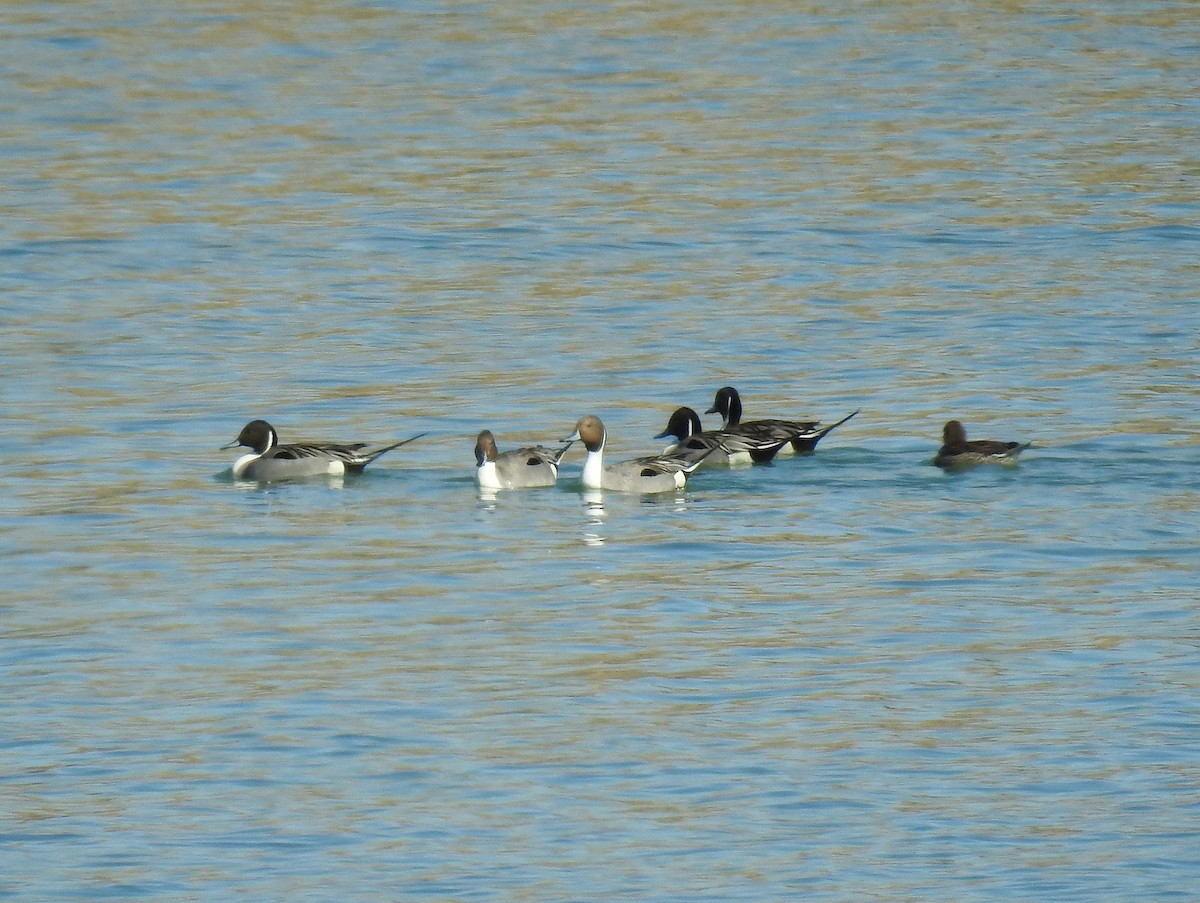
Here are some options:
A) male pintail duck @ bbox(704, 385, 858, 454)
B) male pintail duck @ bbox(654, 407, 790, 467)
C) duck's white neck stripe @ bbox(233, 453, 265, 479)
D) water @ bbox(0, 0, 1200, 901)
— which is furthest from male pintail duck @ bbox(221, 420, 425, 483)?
male pintail duck @ bbox(704, 385, 858, 454)

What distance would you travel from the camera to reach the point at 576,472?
18.1 metres

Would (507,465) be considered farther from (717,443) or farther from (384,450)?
(717,443)

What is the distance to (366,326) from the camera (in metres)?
21.8

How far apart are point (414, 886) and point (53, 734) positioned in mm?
2408

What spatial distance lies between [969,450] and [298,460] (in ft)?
15.0

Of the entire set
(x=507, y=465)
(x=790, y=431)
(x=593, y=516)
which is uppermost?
(x=790, y=431)

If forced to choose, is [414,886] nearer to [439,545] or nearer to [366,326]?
[439,545]

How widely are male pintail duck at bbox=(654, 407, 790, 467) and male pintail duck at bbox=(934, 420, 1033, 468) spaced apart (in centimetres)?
118

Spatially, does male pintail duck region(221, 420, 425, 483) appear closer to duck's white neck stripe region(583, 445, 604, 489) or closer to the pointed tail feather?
the pointed tail feather

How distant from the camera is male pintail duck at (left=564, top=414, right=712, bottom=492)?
16719 mm

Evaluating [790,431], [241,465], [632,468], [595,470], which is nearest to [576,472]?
[595,470]

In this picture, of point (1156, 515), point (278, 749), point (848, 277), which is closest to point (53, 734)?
point (278, 749)

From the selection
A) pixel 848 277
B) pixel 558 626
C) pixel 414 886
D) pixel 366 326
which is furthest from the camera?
pixel 848 277

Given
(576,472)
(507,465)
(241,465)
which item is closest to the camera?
(507,465)
